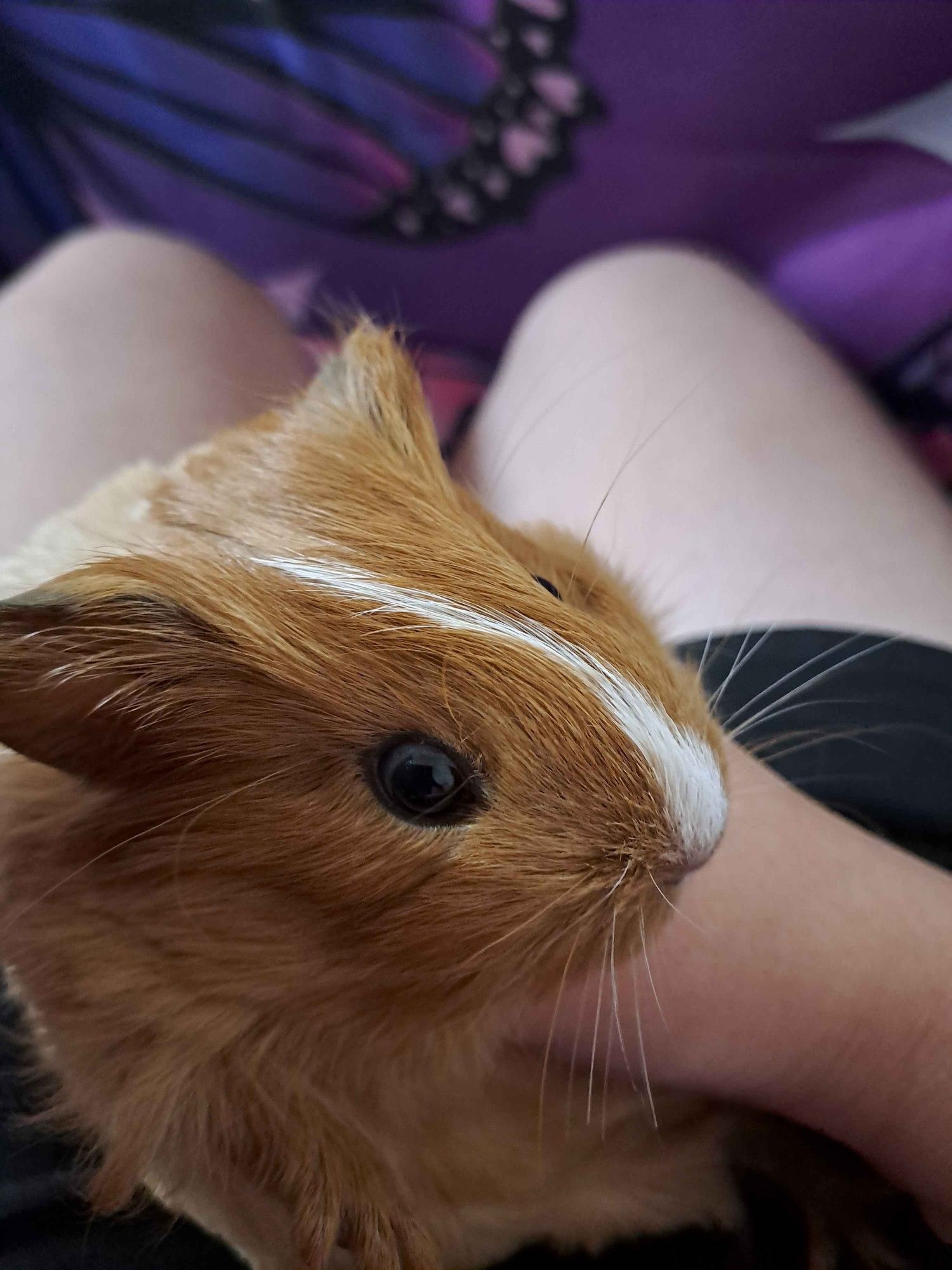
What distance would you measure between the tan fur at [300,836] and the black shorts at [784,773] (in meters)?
0.09

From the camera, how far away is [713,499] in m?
1.13

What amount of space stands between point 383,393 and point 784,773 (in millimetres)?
607

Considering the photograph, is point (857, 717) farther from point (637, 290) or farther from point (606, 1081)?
point (637, 290)

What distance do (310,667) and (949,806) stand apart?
2.30 feet

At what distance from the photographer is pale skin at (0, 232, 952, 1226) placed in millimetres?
827

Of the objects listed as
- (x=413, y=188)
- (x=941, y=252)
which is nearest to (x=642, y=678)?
(x=941, y=252)

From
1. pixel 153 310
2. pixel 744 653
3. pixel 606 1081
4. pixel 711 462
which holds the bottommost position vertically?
pixel 606 1081

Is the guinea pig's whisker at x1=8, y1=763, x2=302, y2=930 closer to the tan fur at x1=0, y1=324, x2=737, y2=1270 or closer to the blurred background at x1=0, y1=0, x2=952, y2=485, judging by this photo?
the tan fur at x1=0, y1=324, x2=737, y2=1270

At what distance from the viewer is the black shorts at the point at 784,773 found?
0.78m

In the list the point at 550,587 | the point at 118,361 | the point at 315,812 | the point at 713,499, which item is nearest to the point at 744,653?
the point at 713,499

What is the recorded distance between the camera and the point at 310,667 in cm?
59

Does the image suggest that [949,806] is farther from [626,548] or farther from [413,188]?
[413,188]

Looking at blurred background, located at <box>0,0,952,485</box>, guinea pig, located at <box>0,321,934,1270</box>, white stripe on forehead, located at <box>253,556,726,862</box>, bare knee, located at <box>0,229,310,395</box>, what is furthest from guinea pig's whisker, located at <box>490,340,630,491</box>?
white stripe on forehead, located at <box>253,556,726,862</box>

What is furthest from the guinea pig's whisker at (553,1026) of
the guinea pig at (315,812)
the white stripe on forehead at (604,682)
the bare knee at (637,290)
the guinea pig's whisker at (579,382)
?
the bare knee at (637,290)
